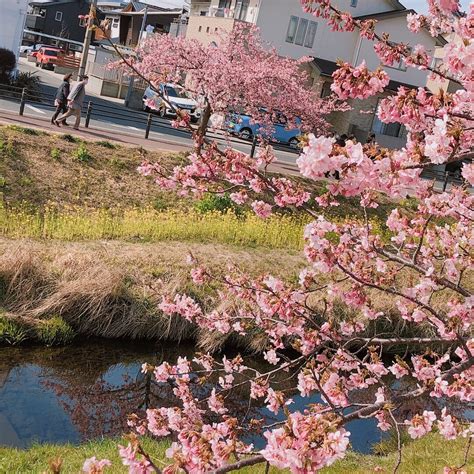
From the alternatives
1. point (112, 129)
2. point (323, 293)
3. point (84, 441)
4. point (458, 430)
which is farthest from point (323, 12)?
point (112, 129)

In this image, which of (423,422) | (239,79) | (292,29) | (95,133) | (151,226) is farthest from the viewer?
(292,29)

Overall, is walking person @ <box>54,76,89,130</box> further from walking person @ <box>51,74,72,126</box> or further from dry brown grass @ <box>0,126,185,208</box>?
dry brown grass @ <box>0,126,185,208</box>

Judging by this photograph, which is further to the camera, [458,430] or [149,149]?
[149,149]

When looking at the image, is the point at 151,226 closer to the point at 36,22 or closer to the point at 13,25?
the point at 13,25

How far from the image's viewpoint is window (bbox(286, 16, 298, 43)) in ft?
116

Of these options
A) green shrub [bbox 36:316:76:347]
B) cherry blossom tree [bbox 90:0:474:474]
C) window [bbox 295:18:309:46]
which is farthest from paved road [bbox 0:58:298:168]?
cherry blossom tree [bbox 90:0:474:474]

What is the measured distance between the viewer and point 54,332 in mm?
9211

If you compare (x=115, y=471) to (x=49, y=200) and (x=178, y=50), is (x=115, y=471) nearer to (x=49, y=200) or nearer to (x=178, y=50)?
(x=49, y=200)

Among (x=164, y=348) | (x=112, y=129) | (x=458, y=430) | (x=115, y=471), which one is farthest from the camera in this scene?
(x=112, y=129)

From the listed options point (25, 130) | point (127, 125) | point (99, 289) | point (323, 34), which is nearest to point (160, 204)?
point (25, 130)

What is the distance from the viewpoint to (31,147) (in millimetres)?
14359

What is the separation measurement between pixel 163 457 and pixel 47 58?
43138 millimetres

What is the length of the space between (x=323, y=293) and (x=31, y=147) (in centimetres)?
700

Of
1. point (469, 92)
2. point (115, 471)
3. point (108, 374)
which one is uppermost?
point (469, 92)
